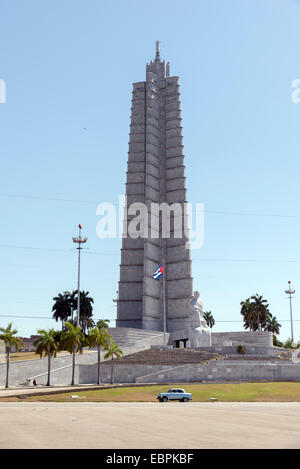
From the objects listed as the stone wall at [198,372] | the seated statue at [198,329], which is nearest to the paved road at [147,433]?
the stone wall at [198,372]

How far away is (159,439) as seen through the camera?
13375 millimetres

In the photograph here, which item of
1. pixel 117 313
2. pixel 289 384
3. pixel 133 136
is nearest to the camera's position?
pixel 289 384

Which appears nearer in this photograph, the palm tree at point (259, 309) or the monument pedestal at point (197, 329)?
the monument pedestal at point (197, 329)

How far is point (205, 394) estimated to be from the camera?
38906 millimetres

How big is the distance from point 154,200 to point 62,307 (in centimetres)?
2845

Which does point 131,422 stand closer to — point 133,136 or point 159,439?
point 159,439

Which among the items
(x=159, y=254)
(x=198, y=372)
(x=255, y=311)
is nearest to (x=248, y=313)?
(x=255, y=311)

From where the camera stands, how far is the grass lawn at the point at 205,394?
118ft

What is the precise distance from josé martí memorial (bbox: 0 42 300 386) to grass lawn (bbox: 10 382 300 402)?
16119mm

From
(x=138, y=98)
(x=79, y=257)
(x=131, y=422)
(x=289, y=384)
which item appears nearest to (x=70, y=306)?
(x=79, y=257)

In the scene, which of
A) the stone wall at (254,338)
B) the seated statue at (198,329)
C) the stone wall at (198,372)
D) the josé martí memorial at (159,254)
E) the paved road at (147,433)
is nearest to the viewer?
the paved road at (147,433)

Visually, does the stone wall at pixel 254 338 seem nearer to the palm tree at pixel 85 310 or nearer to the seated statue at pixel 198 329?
the seated statue at pixel 198 329

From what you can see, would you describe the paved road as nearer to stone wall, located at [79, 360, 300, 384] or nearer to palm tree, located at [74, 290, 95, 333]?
stone wall, located at [79, 360, 300, 384]
